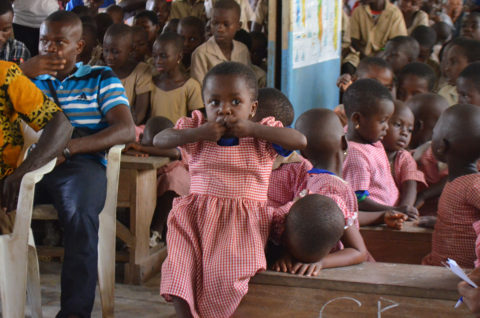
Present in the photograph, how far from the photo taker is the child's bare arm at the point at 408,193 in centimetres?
317

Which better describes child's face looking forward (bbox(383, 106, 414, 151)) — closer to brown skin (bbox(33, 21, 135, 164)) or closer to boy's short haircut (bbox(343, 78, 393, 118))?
boy's short haircut (bbox(343, 78, 393, 118))

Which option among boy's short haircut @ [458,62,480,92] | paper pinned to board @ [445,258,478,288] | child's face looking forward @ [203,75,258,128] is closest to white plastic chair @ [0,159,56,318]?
child's face looking forward @ [203,75,258,128]

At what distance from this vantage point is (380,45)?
6398mm

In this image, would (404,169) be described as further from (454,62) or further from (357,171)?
(454,62)

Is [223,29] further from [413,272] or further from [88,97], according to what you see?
[413,272]

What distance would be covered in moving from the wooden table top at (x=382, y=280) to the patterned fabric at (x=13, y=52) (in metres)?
3.13

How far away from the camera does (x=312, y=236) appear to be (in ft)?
6.24

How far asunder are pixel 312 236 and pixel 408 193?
1471mm

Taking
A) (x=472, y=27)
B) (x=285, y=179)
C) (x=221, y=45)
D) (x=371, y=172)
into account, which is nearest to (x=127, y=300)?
(x=285, y=179)

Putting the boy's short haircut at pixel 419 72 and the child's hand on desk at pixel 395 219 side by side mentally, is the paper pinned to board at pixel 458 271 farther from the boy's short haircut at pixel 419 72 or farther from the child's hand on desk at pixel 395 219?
the boy's short haircut at pixel 419 72

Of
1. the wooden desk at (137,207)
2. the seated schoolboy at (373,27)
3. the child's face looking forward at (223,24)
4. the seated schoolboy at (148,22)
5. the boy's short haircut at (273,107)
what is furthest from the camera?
the seated schoolboy at (373,27)

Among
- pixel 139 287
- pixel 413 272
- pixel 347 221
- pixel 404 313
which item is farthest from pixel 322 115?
pixel 139 287

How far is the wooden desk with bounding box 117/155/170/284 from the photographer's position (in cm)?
330

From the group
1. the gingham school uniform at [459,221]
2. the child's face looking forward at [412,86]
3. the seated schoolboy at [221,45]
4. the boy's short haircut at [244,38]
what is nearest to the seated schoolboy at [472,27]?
the child's face looking forward at [412,86]
